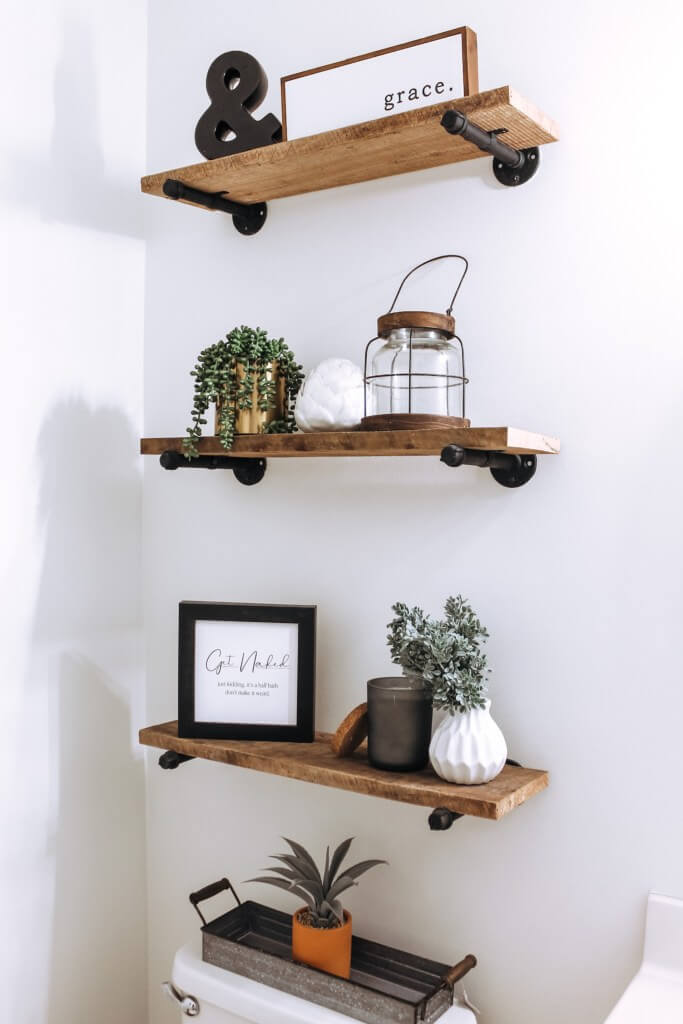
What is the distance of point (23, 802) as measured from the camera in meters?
1.39

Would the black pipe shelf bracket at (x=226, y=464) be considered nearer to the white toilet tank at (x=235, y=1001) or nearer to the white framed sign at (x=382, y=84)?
the white framed sign at (x=382, y=84)

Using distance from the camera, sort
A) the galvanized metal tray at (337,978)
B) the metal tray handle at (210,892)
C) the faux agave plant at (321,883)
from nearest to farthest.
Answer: the galvanized metal tray at (337,978) < the faux agave plant at (321,883) < the metal tray handle at (210,892)

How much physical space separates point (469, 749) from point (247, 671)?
0.37 metres

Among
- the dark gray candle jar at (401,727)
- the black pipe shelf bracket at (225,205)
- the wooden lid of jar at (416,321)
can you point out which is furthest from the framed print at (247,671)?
the black pipe shelf bracket at (225,205)

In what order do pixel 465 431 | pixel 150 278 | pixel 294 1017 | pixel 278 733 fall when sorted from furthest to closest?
pixel 150 278, pixel 278 733, pixel 294 1017, pixel 465 431

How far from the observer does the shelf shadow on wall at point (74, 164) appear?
140cm

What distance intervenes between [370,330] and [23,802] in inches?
34.7

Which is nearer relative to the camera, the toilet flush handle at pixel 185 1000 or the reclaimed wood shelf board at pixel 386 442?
the reclaimed wood shelf board at pixel 386 442

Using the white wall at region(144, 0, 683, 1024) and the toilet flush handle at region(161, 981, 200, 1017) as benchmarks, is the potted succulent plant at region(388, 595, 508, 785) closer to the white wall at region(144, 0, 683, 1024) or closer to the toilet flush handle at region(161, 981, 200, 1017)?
the white wall at region(144, 0, 683, 1024)

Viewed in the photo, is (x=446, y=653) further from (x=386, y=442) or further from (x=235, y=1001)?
(x=235, y=1001)

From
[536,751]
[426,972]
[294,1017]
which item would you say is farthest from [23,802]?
[536,751]

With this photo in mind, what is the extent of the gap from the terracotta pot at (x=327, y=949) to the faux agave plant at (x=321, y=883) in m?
0.02

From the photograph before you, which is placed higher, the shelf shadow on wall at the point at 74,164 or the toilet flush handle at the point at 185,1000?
the shelf shadow on wall at the point at 74,164

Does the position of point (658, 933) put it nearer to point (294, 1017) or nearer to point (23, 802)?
point (294, 1017)
